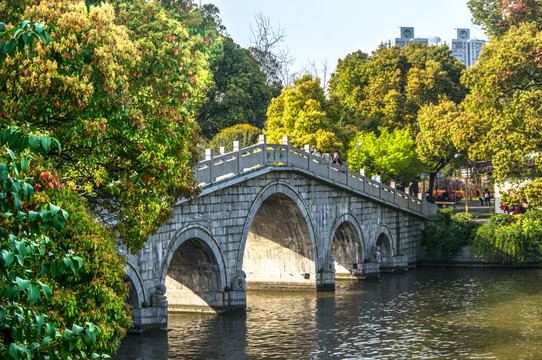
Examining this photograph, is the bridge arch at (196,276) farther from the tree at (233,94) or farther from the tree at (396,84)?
the tree at (396,84)

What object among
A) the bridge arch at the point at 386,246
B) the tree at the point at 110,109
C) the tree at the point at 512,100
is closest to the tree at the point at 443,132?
the tree at the point at 512,100

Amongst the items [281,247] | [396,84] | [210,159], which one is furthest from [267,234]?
[396,84]

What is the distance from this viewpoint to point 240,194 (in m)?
27.7

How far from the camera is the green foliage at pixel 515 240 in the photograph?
3781cm

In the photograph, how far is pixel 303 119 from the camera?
44688 millimetres

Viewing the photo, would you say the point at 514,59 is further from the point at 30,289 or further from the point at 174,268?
the point at 30,289

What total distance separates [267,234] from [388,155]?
57.7 ft

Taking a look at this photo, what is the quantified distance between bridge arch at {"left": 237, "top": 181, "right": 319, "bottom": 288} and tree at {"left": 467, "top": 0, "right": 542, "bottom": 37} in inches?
593

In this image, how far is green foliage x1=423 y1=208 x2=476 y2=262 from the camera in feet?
132

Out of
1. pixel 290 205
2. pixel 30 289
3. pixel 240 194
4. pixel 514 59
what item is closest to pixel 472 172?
pixel 514 59

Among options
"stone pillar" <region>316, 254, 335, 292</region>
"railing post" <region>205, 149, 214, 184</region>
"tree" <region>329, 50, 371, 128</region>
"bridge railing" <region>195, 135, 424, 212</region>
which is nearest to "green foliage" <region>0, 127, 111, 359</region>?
"bridge railing" <region>195, 135, 424, 212</region>

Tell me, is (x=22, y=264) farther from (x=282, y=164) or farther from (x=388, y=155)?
(x=388, y=155)

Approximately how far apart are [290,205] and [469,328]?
9.29 meters

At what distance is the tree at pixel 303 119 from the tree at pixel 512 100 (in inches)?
342
